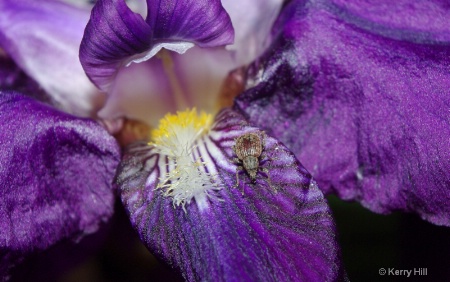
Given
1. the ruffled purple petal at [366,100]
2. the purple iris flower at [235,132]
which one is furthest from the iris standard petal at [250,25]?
the ruffled purple petal at [366,100]

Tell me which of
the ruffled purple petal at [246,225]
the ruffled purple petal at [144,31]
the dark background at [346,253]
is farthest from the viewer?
the dark background at [346,253]

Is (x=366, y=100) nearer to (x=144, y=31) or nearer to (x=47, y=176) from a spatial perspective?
(x=144, y=31)

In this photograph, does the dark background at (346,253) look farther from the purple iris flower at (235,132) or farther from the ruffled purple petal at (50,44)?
the ruffled purple petal at (50,44)

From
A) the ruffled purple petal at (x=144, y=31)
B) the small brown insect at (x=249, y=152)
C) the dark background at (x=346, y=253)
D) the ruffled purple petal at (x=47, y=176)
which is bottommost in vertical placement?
the dark background at (x=346, y=253)

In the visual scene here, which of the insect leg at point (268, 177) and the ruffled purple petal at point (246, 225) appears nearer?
the ruffled purple petal at point (246, 225)

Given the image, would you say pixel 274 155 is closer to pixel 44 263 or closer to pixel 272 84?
pixel 272 84

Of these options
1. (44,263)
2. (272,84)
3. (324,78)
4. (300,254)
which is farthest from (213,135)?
(44,263)
